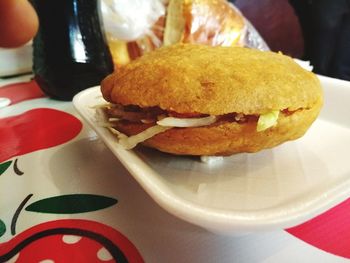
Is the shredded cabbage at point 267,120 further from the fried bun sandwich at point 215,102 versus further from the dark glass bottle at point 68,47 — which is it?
the dark glass bottle at point 68,47

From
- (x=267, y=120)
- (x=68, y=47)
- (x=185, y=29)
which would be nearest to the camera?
(x=267, y=120)

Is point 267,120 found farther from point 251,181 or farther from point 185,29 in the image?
point 185,29

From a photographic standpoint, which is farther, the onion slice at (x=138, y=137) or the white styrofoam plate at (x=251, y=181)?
the onion slice at (x=138, y=137)

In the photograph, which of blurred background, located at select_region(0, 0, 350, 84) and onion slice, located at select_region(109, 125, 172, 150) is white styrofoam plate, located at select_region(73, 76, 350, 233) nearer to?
onion slice, located at select_region(109, 125, 172, 150)

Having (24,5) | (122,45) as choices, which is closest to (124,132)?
(24,5)

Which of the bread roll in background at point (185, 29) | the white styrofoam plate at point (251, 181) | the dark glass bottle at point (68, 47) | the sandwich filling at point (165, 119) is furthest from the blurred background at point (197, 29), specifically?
the sandwich filling at point (165, 119)

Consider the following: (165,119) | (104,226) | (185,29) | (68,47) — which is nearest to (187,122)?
(165,119)

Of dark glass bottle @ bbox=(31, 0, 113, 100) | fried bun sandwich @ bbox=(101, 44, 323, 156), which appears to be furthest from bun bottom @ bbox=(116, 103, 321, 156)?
dark glass bottle @ bbox=(31, 0, 113, 100)
